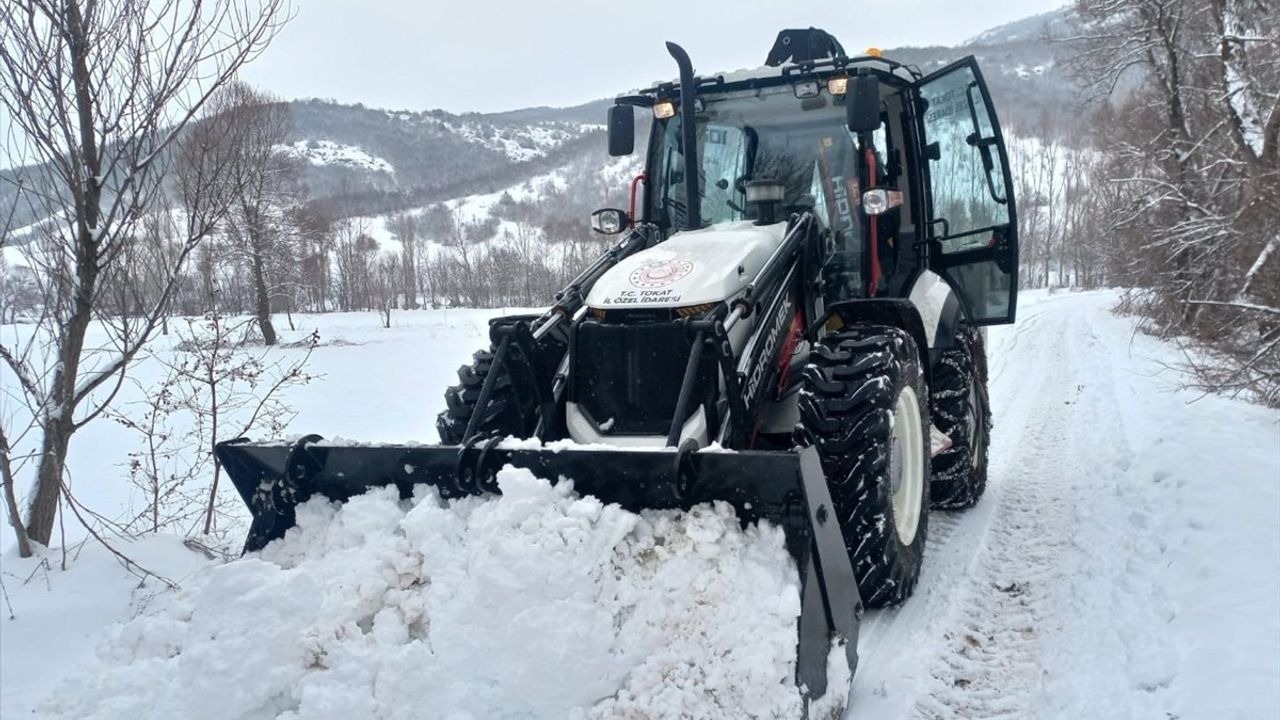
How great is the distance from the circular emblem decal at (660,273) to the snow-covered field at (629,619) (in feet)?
4.57

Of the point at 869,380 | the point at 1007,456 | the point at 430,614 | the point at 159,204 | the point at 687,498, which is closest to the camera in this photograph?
the point at 430,614

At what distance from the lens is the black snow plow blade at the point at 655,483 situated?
114 inches

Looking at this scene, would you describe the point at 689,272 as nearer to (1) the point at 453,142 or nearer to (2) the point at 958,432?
(2) the point at 958,432

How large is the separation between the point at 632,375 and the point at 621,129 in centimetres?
187

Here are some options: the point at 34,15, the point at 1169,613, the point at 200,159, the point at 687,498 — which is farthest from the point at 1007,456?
the point at 34,15

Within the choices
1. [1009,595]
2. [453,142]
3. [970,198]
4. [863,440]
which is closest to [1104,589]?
[1009,595]

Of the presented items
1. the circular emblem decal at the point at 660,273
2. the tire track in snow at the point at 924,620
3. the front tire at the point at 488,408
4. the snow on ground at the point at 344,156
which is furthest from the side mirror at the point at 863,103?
the snow on ground at the point at 344,156

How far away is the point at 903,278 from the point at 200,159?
4073 millimetres

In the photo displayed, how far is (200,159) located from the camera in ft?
15.8

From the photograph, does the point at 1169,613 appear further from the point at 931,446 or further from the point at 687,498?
the point at 687,498

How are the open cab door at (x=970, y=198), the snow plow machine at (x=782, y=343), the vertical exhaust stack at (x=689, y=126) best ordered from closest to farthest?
the snow plow machine at (x=782, y=343), the vertical exhaust stack at (x=689, y=126), the open cab door at (x=970, y=198)

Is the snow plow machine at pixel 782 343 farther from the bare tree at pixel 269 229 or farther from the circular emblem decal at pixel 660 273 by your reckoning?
the bare tree at pixel 269 229

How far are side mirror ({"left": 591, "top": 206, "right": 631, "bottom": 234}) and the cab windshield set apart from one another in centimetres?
32

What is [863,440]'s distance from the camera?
354cm
